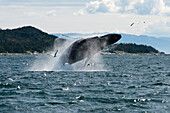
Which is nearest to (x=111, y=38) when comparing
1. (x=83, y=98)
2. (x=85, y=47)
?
(x=85, y=47)

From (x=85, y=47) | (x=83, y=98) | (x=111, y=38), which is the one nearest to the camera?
(x=83, y=98)

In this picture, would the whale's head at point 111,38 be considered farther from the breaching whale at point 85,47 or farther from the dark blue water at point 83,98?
the dark blue water at point 83,98

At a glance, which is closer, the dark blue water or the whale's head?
the dark blue water

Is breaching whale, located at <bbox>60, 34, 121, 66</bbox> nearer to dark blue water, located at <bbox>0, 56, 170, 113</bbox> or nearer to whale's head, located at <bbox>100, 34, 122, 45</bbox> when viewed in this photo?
whale's head, located at <bbox>100, 34, 122, 45</bbox>

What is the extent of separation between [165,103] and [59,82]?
43.4 feet

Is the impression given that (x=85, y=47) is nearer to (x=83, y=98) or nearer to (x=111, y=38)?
(x=111, y=38)

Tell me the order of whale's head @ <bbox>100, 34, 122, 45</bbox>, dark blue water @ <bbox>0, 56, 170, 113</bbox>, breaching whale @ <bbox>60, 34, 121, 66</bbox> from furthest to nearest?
breaching whale @ <bbox>60, 34, 121, 66</bbox>, whale's head @ <bbox>100, 34, 122, 45</bbox>, dark blue water @ <bbox>0, 56, 170, 113</bbox>

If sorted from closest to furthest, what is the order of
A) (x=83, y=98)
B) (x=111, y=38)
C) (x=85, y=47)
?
(x=83, y=98) → (x=111, y=38) → (x=85, y=47)

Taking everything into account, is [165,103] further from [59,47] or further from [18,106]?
[59,47]

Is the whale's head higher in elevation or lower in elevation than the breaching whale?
higher

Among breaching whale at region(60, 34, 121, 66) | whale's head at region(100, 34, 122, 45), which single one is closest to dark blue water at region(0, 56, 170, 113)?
whale's head at region(100, 34, 122, 45)

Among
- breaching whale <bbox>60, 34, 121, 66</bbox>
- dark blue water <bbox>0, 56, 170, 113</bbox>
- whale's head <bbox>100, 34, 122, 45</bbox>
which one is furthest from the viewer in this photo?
breaching whale <bbox>60, 34, 121, 66</bbox>

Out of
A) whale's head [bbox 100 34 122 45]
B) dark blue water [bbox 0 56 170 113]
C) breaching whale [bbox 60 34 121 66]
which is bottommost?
dark blue water [bbox 0 56 170 113]

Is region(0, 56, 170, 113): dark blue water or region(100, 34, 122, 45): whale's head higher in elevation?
region(100, 34, 122, 45): whale's head
